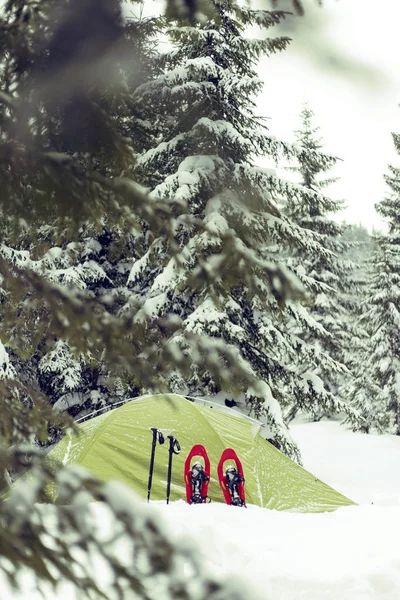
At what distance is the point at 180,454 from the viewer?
8.90 meters

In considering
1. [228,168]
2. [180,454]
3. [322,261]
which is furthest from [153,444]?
[322,261]

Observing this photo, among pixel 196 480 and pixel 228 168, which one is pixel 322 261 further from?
pixel 196 480

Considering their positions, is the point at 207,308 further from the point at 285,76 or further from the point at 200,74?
the point at 285,76

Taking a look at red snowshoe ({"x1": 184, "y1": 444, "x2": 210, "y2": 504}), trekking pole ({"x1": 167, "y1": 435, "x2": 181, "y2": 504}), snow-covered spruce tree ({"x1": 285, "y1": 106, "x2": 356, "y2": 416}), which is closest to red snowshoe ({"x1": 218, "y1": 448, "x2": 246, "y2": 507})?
red snowshoe ({"x1": 184, "y1": 444, "x2": 210, "y2": 504})

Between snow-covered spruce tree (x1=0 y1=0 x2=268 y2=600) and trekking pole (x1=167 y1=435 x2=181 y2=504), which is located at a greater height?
snow-covered spruce tree (x1=0 y1=0 x2=268 y2=600)

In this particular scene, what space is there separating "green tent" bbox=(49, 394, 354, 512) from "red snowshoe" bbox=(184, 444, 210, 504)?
0.22 m

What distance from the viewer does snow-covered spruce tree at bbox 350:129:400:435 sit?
24.7 meters

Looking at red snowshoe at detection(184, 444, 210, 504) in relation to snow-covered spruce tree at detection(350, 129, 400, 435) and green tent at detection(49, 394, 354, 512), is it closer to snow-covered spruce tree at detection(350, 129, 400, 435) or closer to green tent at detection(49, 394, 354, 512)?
green tent at detection(49, 394, 354, 512)

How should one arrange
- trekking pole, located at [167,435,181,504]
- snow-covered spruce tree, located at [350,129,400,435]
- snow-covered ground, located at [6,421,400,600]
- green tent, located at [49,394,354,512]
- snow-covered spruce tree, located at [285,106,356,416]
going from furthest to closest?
snow-covered spruce tree, located at [350,129,400,435], snow-covered spruce tree, located at [285,106,356,416], green tent, located at [49,394,354,512], trekking pole, located at [167,435,181,504], snow-covered ground, located at [6,421,400,600]

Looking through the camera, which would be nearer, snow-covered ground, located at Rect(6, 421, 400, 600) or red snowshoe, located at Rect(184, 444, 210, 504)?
snow-covered ground, located at Rect(6, 421, 400, 600)

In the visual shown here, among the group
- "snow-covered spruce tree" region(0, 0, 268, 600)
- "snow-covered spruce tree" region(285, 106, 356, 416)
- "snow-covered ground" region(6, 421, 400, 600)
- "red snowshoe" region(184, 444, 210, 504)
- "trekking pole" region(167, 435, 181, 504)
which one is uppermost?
"snow-covered spruce tree" region(285, 106, 356, 416)

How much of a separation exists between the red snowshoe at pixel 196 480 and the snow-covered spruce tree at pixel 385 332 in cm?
1695

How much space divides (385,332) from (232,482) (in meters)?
18.0

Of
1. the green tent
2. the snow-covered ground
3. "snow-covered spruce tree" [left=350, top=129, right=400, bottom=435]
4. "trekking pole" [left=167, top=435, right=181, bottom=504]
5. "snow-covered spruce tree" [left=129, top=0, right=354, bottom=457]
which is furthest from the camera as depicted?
"snow-covered spruce tree" [left=350, top=129, right=400, bottom=435]
